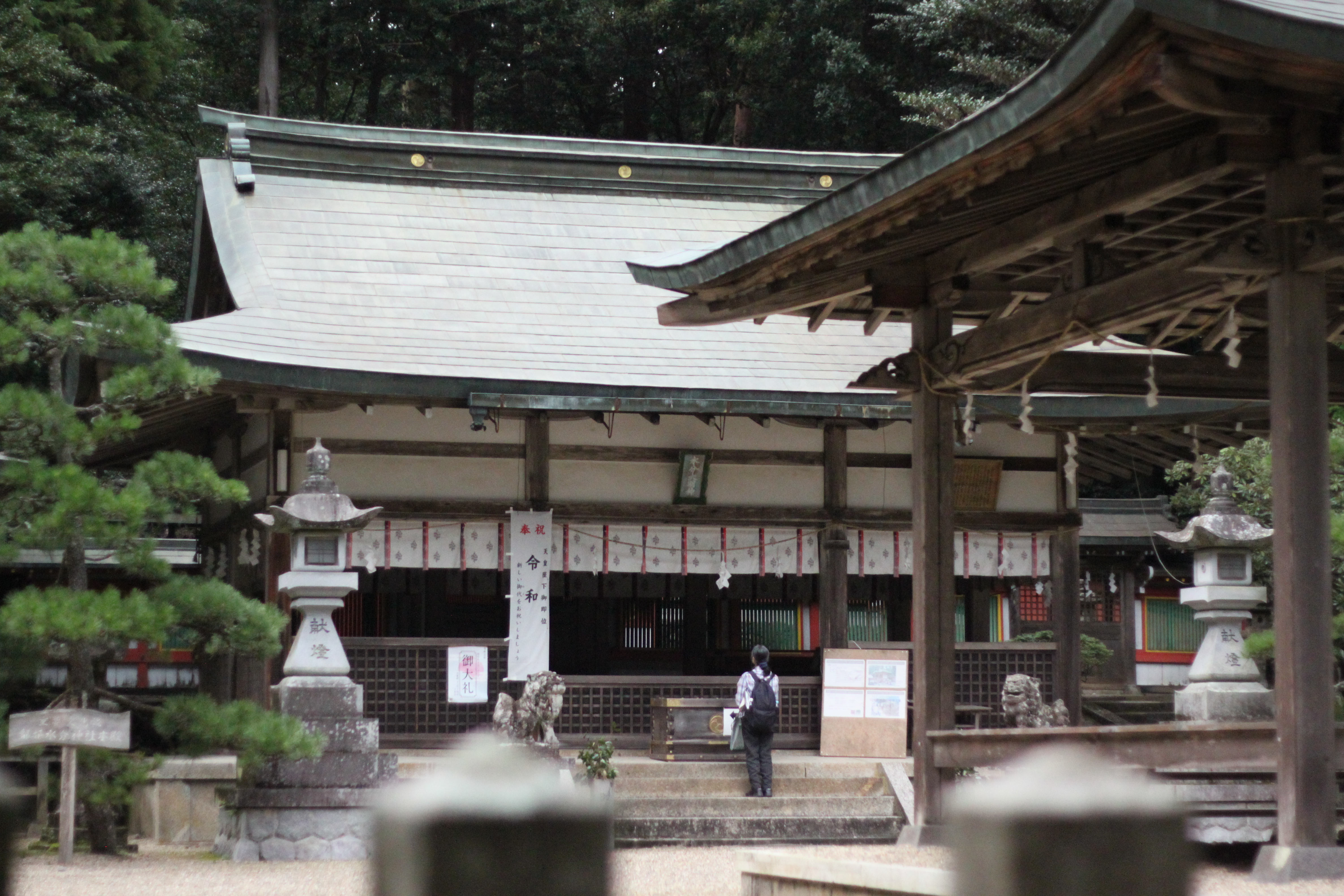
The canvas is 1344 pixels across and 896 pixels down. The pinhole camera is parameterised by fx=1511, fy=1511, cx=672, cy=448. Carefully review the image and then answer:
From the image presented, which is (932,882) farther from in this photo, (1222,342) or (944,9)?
(944,9)

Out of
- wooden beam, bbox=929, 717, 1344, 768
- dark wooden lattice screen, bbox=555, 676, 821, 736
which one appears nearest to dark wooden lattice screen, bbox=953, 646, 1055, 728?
dark wooden lattice screen, bbox=555, 676, 821, 736

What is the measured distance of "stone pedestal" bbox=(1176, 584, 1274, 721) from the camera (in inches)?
424

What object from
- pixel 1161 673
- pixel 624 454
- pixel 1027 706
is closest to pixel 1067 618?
pixel 1027 706

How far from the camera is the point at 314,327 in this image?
569 inches

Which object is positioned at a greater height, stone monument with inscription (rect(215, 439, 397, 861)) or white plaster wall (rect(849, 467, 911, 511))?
white plaster wall (rect(849, 467, 911, 511))

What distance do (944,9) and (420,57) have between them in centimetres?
1160

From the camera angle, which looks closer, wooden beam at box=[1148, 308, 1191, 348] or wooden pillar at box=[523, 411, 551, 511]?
wooden beam at box=[1148, 308, 1191, 348]

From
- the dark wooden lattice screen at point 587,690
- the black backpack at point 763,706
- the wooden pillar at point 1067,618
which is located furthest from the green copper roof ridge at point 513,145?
the black backpack at point 763,706

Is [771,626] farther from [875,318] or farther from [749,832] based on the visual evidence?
[875,318]

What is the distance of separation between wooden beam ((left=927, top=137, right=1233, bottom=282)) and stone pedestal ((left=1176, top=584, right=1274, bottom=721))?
4276 mm

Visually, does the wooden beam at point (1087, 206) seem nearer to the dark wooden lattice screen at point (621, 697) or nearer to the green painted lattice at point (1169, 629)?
the dark wooden lattice screen at point (621, 697)

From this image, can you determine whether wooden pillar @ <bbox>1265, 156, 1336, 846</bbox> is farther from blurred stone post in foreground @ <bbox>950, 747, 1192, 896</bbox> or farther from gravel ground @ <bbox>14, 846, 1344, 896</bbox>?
blurred stone post in foreground @ <bbox>950, 747, 1192, 896</bbox>

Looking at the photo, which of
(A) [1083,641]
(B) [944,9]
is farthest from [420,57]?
(A) [1083,641]

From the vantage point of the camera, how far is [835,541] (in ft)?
48.6
